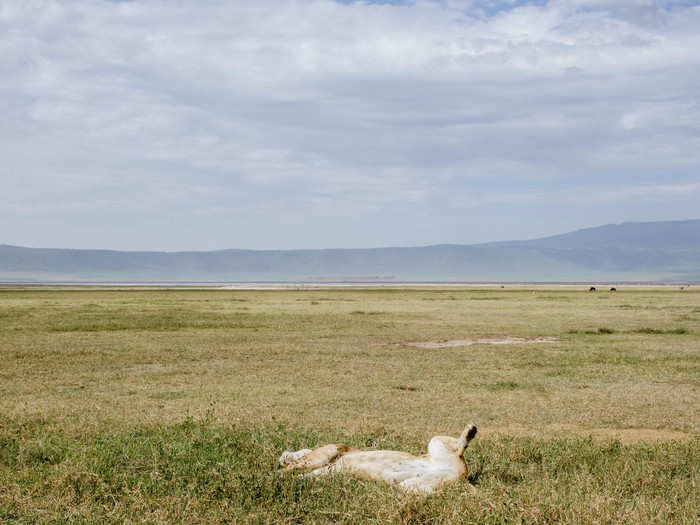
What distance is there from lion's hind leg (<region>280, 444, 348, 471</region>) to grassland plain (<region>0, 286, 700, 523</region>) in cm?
38

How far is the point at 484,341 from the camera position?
93.2 ft

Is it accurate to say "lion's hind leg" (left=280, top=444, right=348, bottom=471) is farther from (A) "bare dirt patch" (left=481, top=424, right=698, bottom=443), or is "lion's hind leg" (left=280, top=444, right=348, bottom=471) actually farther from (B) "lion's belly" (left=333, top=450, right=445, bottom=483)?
(A) "bare dirt patch" (left=481, top=424, right=698, bottom=443)

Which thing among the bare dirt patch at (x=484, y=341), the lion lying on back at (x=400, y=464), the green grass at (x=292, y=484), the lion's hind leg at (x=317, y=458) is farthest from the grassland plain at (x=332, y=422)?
the bare dirt patch at (x=484, y=341)

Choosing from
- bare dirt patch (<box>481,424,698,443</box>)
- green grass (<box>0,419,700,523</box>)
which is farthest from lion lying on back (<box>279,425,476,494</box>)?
bare dirt patch (<box>481,424,698,443</box>)

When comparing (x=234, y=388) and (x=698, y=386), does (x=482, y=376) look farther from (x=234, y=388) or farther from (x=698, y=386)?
(x=234, y=388)

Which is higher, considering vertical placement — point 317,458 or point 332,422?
point 317,458

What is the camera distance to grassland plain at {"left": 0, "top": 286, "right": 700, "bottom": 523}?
6.88 meters

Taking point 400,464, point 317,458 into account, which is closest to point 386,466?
point 400,464

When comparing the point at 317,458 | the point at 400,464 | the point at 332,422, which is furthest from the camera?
the point at 332,422

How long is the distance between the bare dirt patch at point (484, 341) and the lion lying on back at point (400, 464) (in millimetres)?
18635

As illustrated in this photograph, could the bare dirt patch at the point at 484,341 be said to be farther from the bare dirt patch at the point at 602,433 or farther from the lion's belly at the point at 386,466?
the lion's belly at the point at 386,466

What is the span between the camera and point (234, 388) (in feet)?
54.7

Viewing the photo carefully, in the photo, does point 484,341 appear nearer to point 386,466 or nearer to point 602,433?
point 602,433

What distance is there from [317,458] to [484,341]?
21212 mm
